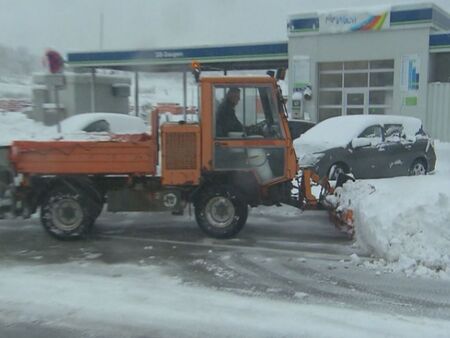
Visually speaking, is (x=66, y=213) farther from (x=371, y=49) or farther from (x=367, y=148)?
(x=371, y=49)

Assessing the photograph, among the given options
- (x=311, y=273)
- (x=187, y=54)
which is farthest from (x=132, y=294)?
(x=187, y=54)

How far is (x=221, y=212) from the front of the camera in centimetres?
821

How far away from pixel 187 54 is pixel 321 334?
2373 centimetres

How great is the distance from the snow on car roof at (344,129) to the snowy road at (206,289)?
4.57m

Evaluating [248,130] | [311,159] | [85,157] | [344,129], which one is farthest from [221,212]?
[344,129]

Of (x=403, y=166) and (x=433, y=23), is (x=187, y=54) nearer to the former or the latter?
(x=433, y=23)

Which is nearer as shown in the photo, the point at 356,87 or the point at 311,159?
the point at 311,159

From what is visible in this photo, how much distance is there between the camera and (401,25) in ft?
73.5

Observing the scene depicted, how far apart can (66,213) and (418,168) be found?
9082mm

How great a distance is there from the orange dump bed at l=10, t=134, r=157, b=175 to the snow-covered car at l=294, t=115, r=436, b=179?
5138mm

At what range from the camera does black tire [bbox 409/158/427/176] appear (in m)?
14.1

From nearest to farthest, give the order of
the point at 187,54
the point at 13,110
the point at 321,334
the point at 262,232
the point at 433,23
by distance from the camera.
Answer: the point at 321,334
the point at 262,232
the point at 433,23
the point at 187,54
the point at 13,110

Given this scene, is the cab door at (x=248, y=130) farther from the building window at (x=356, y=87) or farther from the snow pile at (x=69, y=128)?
the building window at (x=356, y=87)

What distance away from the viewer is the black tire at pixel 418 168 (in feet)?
46.2
